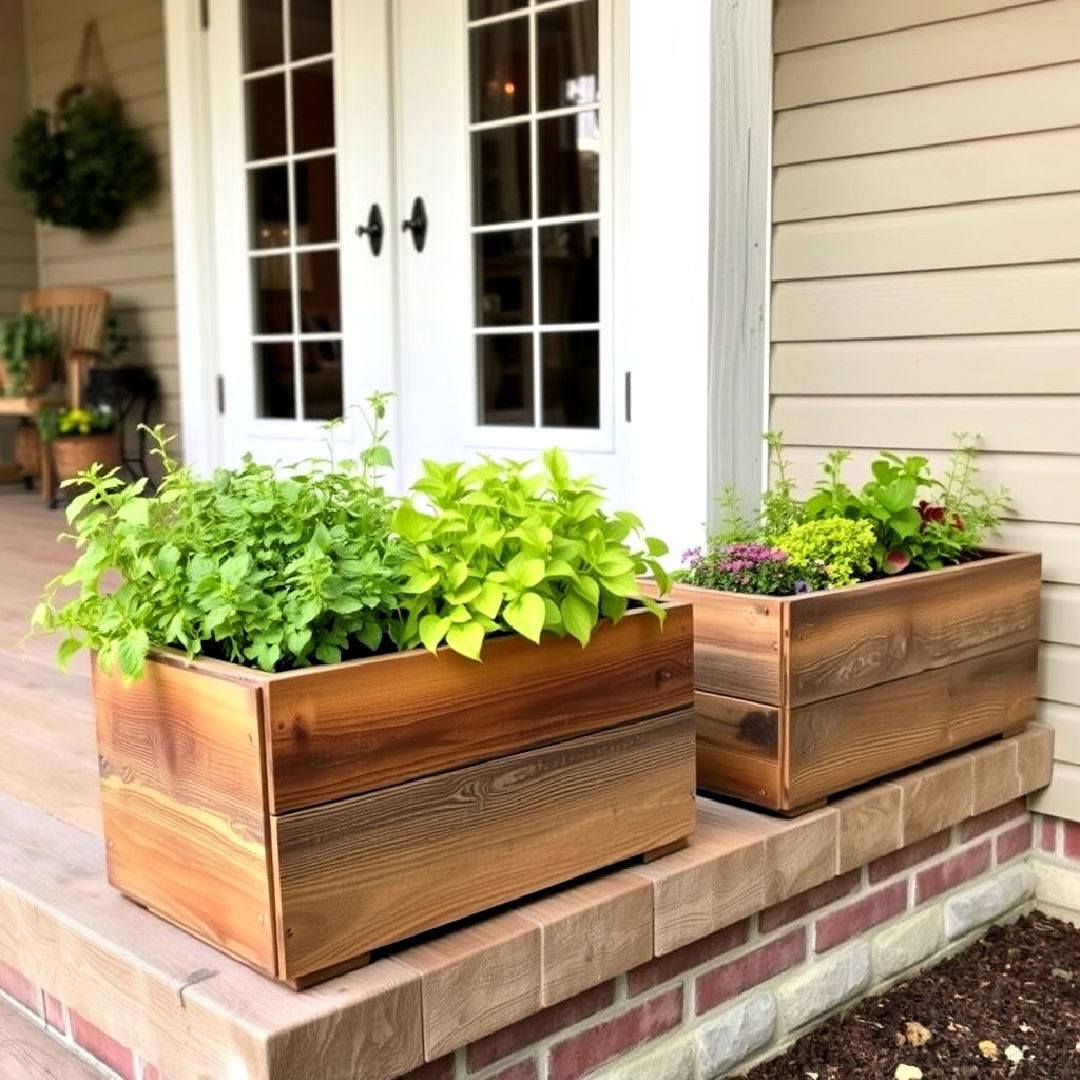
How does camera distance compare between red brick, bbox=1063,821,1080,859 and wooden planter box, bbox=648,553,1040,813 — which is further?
red brick, bbox=1063,821,1080,859

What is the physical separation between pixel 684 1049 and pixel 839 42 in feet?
5.96

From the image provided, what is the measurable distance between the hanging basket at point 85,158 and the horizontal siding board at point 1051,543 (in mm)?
4170

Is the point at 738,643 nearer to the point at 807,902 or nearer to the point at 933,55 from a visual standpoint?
the point at 807,902

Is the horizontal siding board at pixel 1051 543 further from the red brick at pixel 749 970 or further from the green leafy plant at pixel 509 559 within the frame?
the green leafy plant at pixel 509 559

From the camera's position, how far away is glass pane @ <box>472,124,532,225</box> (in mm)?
3492

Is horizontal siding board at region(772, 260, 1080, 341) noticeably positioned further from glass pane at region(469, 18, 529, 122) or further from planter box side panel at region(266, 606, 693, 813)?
glass pane at region(469, 18, 529, 122)

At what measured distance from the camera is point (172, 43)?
4398mm

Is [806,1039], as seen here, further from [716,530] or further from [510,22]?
[510,22]

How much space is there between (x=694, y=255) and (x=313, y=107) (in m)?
2.33

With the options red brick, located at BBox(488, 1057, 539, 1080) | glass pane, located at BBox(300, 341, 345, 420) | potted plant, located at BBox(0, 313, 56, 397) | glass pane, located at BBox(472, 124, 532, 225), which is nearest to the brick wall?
red brick, located at BBox(488, 1057, 539, 1080)

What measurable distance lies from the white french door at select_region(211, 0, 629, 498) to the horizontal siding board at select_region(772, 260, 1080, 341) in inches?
33.0

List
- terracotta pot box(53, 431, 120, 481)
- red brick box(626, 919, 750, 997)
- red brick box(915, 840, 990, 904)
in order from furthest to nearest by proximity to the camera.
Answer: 1. terracotta pot box(53, 431, 120, 481)
2. red brick box(915, 840, 990, 904)
3. red brick box(626, 919, 750, 997)

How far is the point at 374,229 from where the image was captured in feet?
12.6

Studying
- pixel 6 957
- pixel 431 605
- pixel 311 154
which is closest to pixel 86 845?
pixel 6 957
